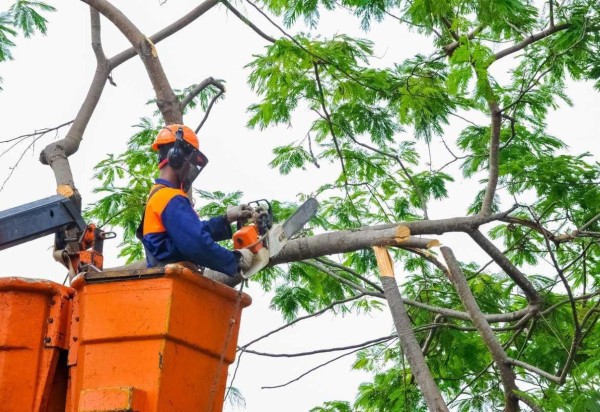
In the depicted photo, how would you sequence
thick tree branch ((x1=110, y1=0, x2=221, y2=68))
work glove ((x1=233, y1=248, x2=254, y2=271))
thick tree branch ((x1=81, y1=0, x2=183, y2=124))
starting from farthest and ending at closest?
thick tree branch ((x1=110, y1=0, x2=221, y2=68))
thick tree branch ((x1=81, y1=0, x2=183, y2=124))
work glove ((x1=233, y1=248, x2=254, y2=271))

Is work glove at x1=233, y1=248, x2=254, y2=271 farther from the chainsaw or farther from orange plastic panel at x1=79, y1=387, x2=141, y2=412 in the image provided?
orange plastic panel at x1=79, y1=387, x2=141, y2=412

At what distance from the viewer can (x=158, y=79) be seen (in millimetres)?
6184

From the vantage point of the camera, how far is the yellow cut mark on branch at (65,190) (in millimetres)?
6148

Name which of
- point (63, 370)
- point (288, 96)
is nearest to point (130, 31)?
point (288, 96)

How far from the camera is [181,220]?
13.8 ft

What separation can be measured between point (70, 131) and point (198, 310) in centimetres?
336

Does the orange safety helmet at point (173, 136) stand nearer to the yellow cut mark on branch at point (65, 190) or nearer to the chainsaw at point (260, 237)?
the chainsaw at point (260, 237)

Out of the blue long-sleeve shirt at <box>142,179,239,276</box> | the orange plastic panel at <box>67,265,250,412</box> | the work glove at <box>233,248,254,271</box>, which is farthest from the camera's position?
the work glove at <box>233,248,254,271</box>

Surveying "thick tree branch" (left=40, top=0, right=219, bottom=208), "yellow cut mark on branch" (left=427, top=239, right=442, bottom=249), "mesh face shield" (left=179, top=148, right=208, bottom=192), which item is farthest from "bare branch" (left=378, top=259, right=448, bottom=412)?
"thick tree branch" (left=40, top=0, right=219, bottom=208)

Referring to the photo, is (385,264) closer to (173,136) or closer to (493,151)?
(493,151)

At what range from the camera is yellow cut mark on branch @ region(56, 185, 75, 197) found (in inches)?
242

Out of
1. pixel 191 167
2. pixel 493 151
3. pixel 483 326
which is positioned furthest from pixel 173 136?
pixel 493 151

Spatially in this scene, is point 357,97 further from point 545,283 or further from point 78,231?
point 78,231

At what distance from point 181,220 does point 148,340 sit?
652mm
